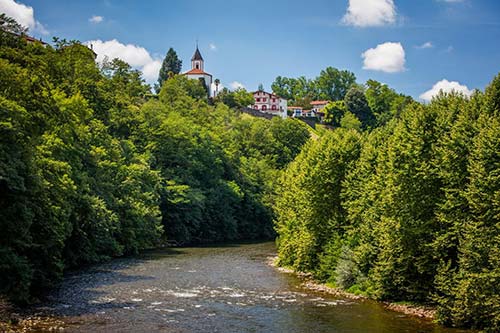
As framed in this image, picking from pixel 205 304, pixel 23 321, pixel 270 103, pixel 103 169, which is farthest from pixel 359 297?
pixel 270 103

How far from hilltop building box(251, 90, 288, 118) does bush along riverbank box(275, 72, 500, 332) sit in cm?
14712

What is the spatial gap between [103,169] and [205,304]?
32881 millimetres

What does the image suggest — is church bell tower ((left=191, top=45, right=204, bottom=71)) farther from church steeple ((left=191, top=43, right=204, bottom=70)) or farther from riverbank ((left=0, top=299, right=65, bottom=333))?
riverbank ((left=0, top=299, right=65, bottom=333))

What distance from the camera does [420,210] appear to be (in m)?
35.2

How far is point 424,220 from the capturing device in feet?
115

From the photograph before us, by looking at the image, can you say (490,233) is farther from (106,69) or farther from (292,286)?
(106,69)

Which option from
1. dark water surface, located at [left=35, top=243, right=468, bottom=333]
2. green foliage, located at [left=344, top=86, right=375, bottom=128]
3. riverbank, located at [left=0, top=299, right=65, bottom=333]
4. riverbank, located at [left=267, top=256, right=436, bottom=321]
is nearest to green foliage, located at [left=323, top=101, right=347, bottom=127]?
green foliage, located at [left=344, top=86, right=375, bottom=128]

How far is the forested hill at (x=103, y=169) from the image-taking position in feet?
114

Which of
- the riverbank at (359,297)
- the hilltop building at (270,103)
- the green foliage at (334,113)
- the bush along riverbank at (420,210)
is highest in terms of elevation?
the hilltop building at (270,103)

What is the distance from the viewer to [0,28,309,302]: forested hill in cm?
3478

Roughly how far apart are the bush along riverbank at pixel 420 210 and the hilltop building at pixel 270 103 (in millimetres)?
147124

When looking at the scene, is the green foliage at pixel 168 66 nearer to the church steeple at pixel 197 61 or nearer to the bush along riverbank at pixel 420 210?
the church steeple at pixel 197 61

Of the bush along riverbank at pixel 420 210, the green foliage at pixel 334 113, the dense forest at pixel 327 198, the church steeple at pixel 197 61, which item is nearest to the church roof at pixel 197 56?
the church steeple at pixel 197 61

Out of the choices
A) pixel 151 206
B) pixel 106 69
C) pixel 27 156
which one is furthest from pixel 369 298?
pixel 106 69
